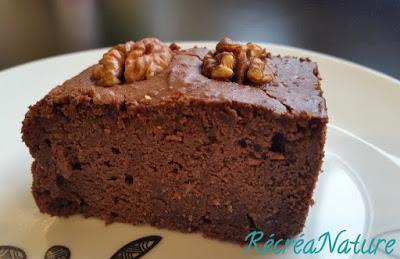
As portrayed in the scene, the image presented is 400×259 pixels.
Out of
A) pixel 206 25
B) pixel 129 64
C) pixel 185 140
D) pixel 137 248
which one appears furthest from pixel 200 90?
pixel 206 25

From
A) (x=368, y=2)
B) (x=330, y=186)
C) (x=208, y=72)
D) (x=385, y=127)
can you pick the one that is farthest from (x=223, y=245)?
(x=368, y=2)

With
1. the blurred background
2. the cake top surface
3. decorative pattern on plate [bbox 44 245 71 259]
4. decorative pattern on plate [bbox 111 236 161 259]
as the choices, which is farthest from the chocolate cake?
the blurred background

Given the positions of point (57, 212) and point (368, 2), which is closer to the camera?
point (57, 212)

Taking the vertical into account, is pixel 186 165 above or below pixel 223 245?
above

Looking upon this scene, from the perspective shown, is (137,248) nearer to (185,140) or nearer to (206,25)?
(185,140)

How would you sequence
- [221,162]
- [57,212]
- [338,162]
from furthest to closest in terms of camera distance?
1. [338,162]
2. [57,212]
3. [221,162]

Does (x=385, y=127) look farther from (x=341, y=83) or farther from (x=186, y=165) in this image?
(x=186, y=165)

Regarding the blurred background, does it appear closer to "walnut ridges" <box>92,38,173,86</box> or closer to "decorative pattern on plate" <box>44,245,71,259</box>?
"walnut ridges" <box>92,38,173,86</box>
